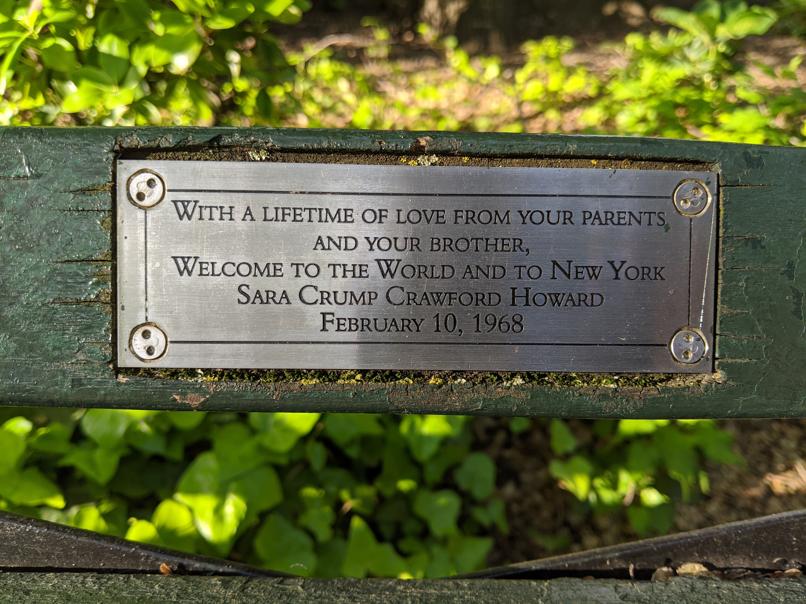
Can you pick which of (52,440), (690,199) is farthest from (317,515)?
(690,199)

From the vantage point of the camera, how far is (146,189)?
0.92 metres

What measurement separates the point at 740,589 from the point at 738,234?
576 mm

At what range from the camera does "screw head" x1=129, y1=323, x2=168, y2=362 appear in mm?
939

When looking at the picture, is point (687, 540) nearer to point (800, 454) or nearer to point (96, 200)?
point (96, 200)

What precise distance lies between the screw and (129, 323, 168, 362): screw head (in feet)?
2.89

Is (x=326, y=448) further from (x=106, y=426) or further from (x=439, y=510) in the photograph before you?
(x=106, y=426)

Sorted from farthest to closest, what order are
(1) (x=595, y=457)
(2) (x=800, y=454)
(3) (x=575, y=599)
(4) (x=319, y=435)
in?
(2) (x=800, y=454) → (1) (x=595, y=457) → (4) (x=319, y=435) → (3) (x=575, y=599)

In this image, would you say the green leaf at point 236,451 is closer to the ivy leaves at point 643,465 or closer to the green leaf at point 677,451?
the ivy leaves at point 643,465

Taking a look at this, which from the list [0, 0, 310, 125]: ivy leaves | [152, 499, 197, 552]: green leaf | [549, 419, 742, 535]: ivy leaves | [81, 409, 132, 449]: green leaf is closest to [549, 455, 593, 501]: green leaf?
[549, 419, 742, 535]: ivy leaves

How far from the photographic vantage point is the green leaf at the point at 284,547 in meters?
1.47

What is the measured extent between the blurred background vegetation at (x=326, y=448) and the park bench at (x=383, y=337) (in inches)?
9.1

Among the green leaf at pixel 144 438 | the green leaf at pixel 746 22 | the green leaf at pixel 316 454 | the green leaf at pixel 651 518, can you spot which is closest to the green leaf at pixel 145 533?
the green leaf at pixel 144 438

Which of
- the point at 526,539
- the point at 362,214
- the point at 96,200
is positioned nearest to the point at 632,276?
the point at 362,214

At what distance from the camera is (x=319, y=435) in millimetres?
1791
